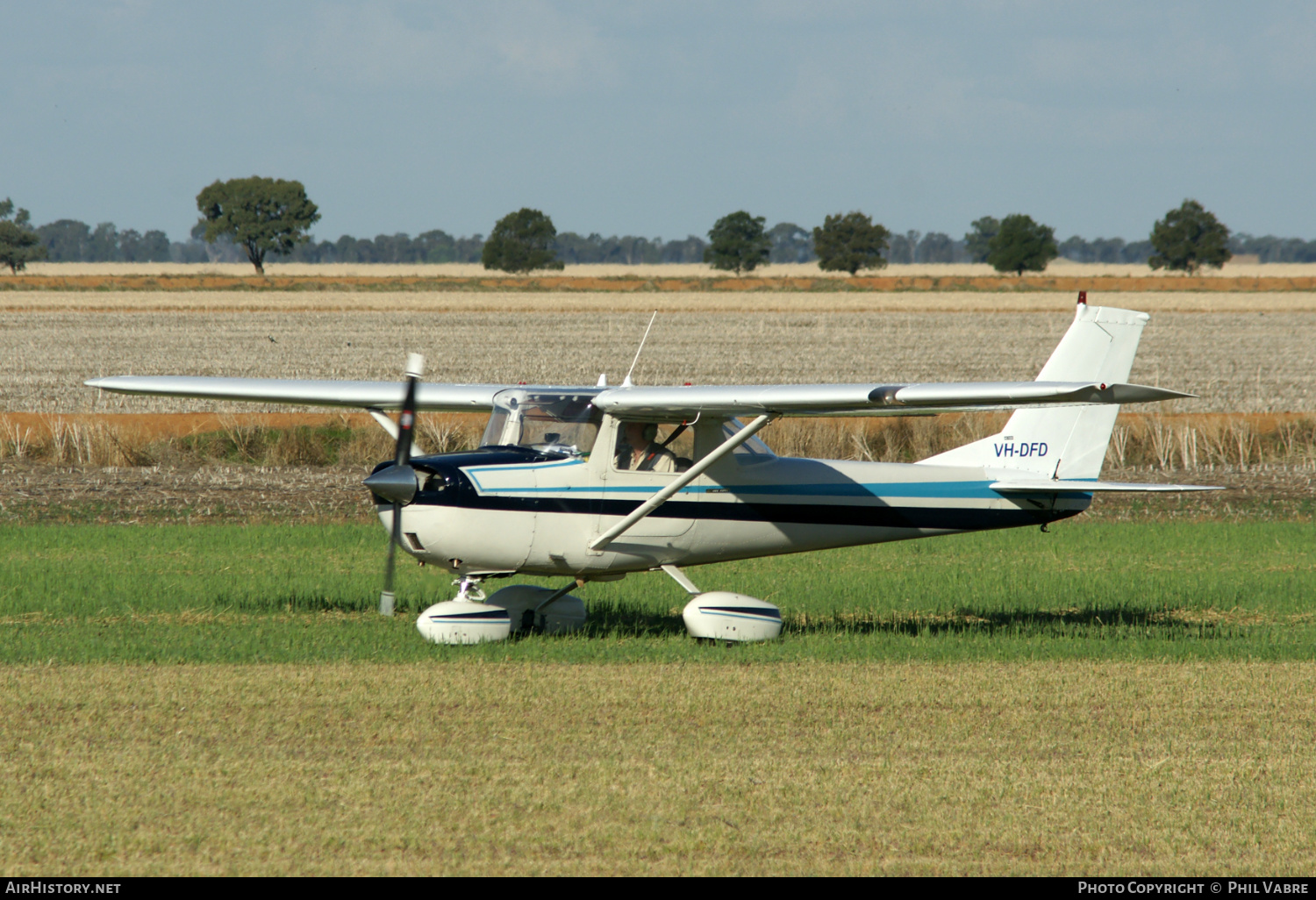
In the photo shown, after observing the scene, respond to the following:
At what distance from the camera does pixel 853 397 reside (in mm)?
9328

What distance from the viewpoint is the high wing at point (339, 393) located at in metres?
11.5

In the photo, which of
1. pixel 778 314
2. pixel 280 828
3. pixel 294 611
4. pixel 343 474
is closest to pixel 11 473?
pixel 343 474

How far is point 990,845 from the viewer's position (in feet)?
18.9

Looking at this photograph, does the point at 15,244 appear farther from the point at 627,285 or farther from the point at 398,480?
the point at 398,480

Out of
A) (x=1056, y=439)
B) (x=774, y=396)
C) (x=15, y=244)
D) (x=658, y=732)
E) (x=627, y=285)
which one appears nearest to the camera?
(x=658, y=732)

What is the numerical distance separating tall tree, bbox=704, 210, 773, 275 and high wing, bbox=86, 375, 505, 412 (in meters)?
144

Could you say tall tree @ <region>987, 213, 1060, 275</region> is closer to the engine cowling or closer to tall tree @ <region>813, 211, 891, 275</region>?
tall tree @ <region>813, 211, 891, 275</region>

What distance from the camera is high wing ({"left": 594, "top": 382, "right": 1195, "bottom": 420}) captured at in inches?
343

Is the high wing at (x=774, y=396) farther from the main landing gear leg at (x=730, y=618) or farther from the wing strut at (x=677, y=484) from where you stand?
the main landing gear leg at (x=730, y=618)

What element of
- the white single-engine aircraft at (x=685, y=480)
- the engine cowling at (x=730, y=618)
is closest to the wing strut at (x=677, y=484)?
the white single-engine aircraft at (x=685, y=480)

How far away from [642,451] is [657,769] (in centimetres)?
388

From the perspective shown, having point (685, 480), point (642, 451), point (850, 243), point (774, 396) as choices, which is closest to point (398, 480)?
point (642, 451)

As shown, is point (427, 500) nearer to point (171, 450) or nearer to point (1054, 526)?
point (1054, 526)

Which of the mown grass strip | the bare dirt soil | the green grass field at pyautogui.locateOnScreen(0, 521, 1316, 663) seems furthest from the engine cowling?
the mown grass strip
